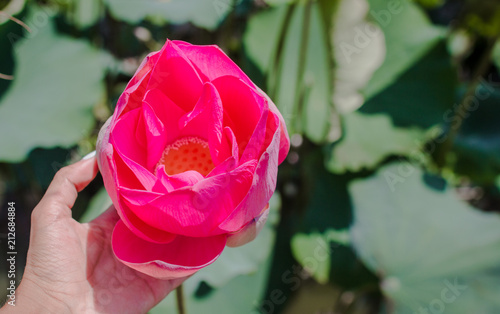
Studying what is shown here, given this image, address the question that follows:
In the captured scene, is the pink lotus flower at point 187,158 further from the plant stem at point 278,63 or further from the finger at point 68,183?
the plant stem at point 278,63

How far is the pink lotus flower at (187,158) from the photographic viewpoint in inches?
20.8

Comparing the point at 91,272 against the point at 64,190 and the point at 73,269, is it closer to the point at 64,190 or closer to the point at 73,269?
the point at 73,269

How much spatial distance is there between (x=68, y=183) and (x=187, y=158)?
221 mm

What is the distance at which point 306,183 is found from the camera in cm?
138

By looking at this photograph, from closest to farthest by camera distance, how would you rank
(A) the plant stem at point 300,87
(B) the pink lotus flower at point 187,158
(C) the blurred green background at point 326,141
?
(B) the pink lotus flower at point 187,158 → (C) the blurred green background at point 326,141 → (A) the plant stem at point 300,87

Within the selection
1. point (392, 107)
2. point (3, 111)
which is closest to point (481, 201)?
point (392, 107)

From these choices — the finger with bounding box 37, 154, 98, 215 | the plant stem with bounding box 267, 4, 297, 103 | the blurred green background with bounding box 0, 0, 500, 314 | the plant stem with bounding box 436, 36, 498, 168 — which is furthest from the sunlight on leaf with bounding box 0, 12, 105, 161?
the plant stem with bounding box 436, 36, 498, 168

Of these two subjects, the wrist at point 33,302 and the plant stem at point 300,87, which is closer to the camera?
the wrist at point 33,302

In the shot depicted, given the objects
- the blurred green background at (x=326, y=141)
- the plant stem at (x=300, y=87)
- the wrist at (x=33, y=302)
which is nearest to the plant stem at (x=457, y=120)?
the blurred green background at (x=326, y=141)

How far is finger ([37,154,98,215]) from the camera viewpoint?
2.23 feet

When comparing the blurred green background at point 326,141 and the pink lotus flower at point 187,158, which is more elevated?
the pink lotus flower at point 187,158

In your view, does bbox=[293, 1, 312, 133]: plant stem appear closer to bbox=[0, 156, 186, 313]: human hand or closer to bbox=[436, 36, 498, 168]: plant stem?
bbox=[436, 36, 498, 168]: plant stem

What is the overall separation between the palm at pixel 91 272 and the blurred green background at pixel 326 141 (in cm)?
26

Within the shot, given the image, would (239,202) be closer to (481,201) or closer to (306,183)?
(306,183)
